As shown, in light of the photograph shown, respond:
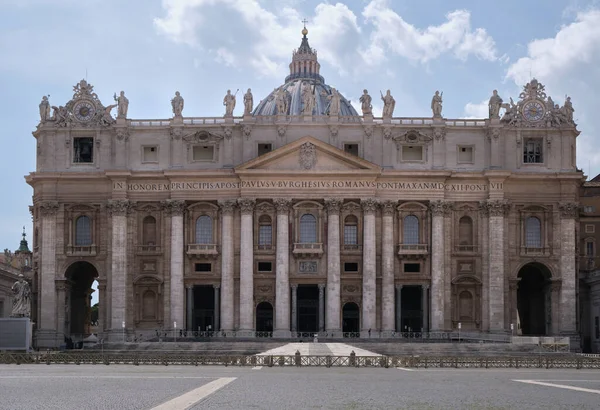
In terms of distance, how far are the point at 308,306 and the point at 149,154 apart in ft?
65.4

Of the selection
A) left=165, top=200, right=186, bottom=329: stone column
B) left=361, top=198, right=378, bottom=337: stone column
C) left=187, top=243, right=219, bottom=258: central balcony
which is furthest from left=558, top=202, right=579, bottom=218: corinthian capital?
left=165, top=200, right=186, bottom=329: stone column

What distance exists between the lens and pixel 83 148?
9725 cm

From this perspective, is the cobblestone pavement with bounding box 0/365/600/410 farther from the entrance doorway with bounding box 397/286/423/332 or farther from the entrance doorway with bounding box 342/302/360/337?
the entrance doorway with bounding box 397/286/423/332

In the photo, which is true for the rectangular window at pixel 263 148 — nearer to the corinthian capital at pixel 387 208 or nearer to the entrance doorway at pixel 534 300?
the corinthian capital at pixel 387 208

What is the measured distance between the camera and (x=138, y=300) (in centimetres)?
9456

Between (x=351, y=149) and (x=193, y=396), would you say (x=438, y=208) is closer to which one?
(x=351, y=149)

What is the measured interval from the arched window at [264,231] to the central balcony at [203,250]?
4.05m

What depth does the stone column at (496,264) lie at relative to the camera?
303 feet

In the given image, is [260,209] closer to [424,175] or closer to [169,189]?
[169,189]

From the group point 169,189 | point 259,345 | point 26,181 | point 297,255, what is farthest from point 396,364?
point 26,181

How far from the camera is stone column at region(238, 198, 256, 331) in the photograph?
302 feet

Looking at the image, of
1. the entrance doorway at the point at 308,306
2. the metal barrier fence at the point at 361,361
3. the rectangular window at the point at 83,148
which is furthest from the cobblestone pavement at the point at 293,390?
the rectangular window at the point at 83,148

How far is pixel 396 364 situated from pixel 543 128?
4484 cm

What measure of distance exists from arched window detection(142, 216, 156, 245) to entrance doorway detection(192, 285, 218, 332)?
6019 millimetres
